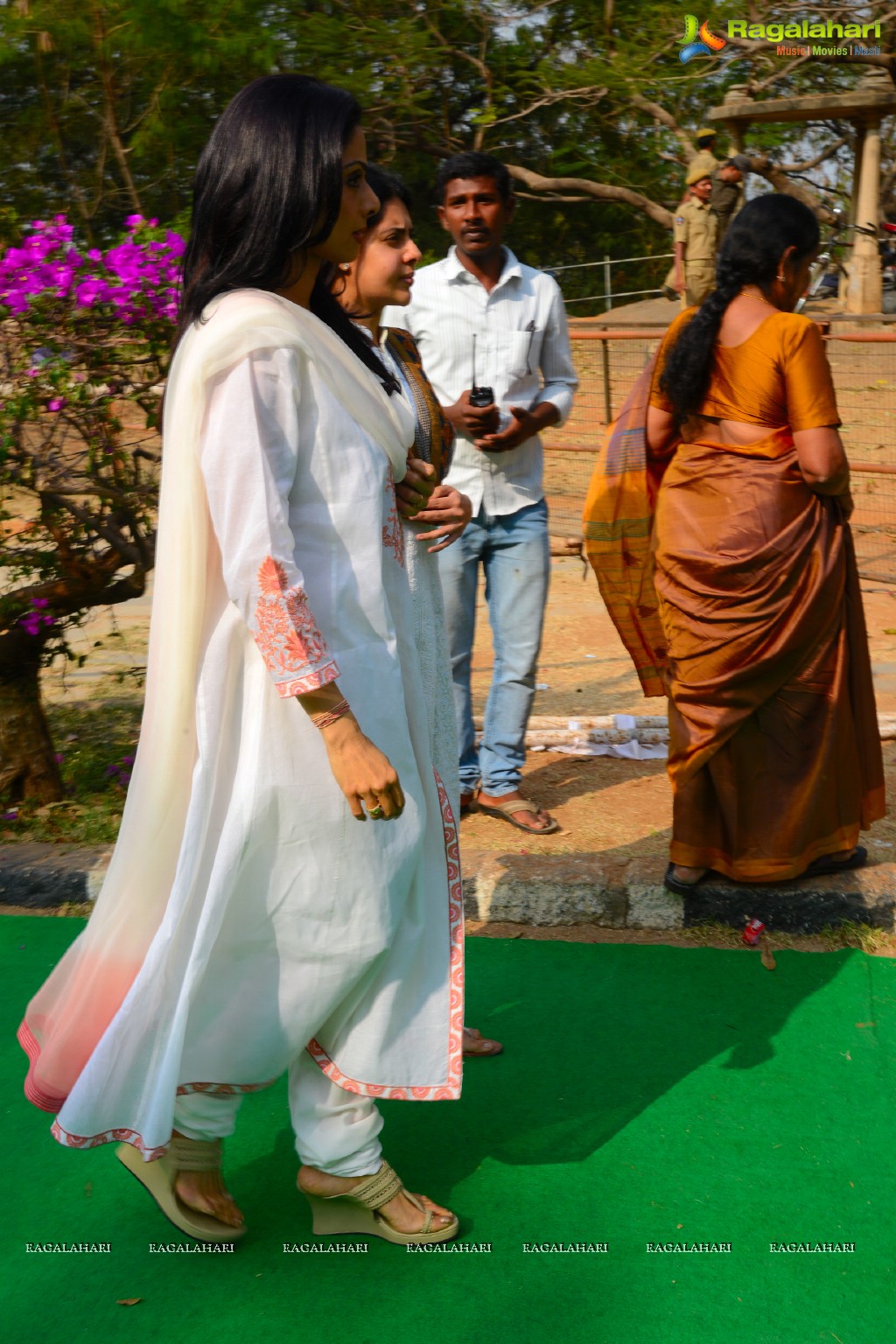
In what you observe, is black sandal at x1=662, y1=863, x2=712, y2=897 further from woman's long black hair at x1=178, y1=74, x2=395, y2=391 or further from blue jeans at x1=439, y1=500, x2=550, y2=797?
woman's long black hair at x1=178, y1=74, x2=395, y2=391

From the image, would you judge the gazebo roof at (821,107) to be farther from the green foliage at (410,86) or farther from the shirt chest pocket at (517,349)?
the shirt chest pocket at (517,349)

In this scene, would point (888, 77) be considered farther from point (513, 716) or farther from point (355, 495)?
point (355, 495)

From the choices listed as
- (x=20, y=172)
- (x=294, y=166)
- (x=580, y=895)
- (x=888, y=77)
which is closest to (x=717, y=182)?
(x=888, y=77)

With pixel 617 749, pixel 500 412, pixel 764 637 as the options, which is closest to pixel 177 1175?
pixel 764 637

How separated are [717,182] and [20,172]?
9.90 metres

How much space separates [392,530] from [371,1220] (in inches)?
49.8

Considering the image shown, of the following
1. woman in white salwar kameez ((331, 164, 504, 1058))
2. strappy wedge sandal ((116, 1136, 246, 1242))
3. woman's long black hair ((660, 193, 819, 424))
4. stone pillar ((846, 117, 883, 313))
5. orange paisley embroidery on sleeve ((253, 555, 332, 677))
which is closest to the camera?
orange paisley embroidery on sleeve ((253, 555, 332, 677))

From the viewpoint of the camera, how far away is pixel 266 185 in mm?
2037

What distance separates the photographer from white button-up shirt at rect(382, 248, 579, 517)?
4.22 m

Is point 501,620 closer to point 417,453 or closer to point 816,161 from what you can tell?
point 417,453

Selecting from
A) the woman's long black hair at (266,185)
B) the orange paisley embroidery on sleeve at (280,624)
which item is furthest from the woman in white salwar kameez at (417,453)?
the orange paisley embroidery on sleeve at (280,624)

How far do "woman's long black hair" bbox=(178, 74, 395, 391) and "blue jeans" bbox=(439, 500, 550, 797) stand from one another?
2.09 m

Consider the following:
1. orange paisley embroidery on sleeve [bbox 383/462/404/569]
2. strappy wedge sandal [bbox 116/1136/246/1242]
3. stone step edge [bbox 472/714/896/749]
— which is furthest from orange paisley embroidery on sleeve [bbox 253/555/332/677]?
stone step edge [bbox 472/714/896/749]

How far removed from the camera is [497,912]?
382 centimetres
